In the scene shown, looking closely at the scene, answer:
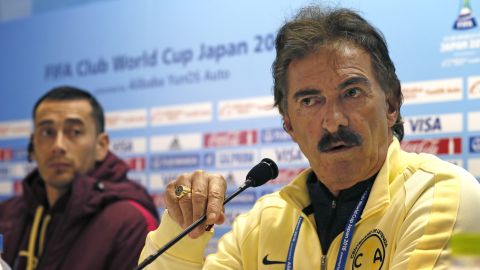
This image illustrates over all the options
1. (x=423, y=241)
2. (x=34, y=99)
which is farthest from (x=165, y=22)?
(x=423, y=241)

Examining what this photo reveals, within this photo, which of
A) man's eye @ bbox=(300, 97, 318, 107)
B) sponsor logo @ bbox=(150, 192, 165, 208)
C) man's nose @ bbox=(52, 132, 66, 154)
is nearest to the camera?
man's eye @ bbox=(300, 97, 318, 107)

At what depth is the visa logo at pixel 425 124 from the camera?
3004mm

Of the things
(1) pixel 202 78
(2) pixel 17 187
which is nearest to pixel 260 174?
(1) pixel 202 78

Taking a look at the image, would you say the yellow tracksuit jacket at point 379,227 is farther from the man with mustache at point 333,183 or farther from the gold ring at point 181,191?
the gold ring at point 181,191

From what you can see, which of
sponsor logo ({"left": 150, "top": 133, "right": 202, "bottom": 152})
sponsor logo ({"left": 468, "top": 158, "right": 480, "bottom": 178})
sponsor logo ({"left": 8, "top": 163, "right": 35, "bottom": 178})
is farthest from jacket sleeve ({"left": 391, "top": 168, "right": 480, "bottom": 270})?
sponsor logo ({"left": 8, "top": 163, "right": 35, "bottom": 178})

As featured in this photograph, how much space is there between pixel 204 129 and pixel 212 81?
0.25m

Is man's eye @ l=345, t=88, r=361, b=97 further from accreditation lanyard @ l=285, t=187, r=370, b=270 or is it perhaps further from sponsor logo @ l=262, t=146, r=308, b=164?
sponsor logo @ l=262, t=146, r=308, b=164

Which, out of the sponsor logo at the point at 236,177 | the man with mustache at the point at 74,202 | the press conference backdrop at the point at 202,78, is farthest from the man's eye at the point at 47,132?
the sponsor logo at the point at 236,177

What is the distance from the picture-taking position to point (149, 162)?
4043 millimetres

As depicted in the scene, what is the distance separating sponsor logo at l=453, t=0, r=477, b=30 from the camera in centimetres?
293

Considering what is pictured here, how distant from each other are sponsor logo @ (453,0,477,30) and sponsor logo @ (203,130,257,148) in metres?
1.09

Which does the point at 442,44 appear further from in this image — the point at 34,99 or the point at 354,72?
the point at 34,99

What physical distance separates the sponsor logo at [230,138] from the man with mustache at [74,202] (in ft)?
1.39

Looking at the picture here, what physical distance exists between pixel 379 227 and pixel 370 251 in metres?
0.07
